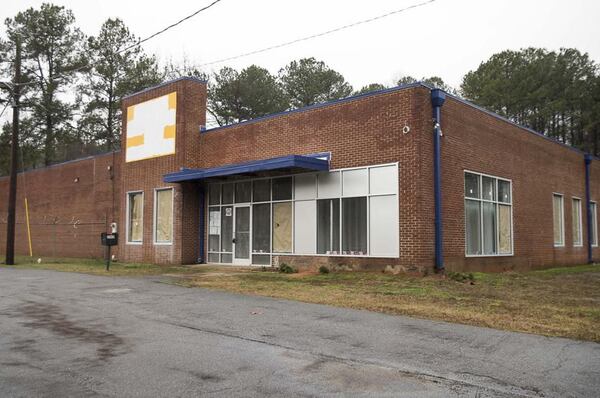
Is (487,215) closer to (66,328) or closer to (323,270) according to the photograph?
(323,270)

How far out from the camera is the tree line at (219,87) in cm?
4184

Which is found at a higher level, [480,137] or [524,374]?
[480,137]

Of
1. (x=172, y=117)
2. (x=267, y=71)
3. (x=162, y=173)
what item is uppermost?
(x=267, y=71)

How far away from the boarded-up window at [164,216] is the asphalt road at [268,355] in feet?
39.3

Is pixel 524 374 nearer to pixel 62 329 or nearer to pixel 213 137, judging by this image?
pixel 62 329

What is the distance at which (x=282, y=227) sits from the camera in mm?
20047

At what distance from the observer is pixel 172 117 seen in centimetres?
2339

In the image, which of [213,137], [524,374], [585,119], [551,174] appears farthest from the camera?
[585,119]

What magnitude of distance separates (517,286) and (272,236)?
870 cm

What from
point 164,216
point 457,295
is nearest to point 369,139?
point 457,295

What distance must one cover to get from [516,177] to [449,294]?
1071cm

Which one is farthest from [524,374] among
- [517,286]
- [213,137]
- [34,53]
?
[34,53]

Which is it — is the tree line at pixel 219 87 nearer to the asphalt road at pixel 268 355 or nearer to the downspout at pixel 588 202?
the downspout at pixel 588 202

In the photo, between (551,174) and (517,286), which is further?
(551,174)
